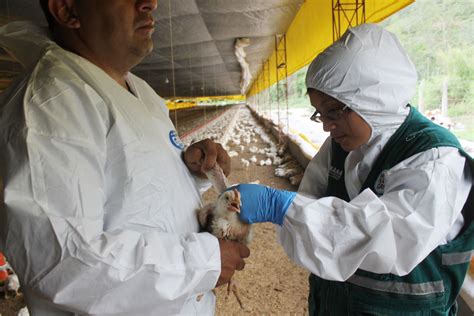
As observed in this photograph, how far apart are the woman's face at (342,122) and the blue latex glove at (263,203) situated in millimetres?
367

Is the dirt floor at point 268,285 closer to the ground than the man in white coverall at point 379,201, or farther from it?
closer to the ground

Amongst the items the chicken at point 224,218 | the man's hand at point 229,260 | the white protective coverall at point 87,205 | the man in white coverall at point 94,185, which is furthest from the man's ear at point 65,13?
the man's hand at point 229,260

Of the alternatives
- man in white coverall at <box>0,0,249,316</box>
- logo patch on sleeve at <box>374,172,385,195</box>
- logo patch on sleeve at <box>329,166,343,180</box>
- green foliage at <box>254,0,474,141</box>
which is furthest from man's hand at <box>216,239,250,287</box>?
green foliage at <box>254,0,474,141</box>

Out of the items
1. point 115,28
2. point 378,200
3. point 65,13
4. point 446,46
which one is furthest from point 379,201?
point 446,46

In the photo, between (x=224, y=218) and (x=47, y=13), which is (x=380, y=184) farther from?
(x=47, y=13)

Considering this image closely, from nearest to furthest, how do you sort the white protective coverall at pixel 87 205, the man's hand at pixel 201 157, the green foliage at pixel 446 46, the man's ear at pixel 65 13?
1. the white protective coverall at pixel 87 205
2. the man's ear at pixel 65 13
3. the man's hand at pixel 201 157
4. the green foliage at pixel 446 46

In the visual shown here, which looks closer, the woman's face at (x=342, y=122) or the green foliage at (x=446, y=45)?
the woman's face at (x=342, y=122)

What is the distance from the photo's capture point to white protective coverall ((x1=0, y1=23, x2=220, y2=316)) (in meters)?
0.97

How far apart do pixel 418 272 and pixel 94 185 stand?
1283mm

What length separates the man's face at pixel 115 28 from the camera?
1.41 meters

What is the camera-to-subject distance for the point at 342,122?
5.10 ft

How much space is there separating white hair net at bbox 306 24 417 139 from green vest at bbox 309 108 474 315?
0.11 metres

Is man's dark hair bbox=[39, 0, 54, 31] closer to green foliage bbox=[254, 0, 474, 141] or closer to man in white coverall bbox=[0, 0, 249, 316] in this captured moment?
man in white coverall bbox=[0, 0, 249, 316]

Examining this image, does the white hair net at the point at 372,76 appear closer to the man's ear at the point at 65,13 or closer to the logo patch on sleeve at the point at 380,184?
the logo patch on sleeve at the point at 380,184
